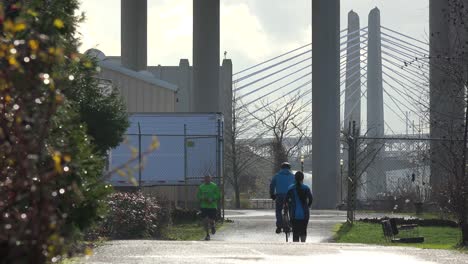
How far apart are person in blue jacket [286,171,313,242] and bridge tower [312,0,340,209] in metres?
34.0

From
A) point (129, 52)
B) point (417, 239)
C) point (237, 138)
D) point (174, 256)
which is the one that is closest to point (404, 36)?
point (237, 138)

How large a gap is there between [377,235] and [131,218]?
5.74 metres

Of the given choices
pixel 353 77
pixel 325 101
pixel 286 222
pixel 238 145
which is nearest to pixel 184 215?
pixel 286 222

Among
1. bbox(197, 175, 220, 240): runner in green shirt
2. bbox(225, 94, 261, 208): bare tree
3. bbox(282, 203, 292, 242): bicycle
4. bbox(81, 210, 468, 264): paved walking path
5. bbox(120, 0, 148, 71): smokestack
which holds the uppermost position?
bbox(120, 0, 148, 71): smokestack

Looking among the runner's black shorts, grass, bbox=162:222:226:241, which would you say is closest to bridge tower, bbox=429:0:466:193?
grass, bbox=162:222:226:241

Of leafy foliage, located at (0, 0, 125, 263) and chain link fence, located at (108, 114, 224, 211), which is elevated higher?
chain link fence, located at (108, 114, 224, 211)

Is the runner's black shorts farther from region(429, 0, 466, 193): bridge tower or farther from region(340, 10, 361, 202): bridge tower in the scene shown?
region(340, 10, 361, 202): bridge tower

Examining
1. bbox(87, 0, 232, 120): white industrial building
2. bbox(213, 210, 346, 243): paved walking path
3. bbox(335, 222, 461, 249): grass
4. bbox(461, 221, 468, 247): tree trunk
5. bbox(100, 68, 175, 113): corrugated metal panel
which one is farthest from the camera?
bbox(100, 68, 175, 113): corrugated metal panel

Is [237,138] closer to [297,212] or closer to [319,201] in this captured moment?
[319,201]

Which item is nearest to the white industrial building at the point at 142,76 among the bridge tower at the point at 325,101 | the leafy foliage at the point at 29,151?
the bridge tower at the point at 325,101

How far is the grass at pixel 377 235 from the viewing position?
23734mm

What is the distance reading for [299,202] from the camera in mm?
19625

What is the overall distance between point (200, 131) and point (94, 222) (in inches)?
1017

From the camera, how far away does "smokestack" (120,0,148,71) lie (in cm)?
5922
